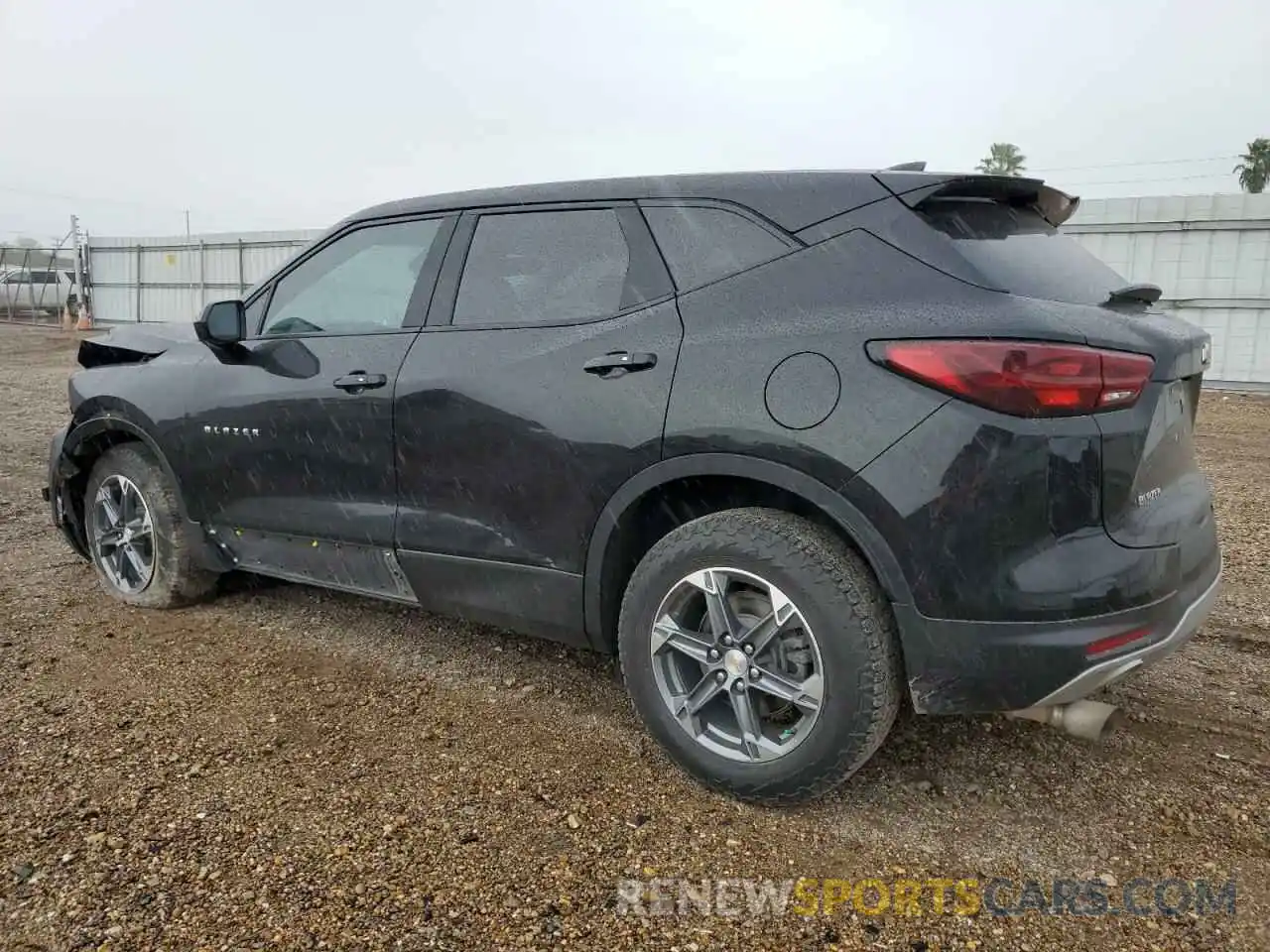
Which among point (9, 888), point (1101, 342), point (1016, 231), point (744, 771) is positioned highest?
point (1016, 231)

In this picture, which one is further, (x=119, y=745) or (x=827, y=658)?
(x=119, y=745)

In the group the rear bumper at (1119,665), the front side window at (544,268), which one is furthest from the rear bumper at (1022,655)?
the front side window at (544,268)

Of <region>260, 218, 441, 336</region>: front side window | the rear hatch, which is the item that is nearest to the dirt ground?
the rear hatch

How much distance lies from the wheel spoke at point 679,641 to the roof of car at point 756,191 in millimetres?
1181

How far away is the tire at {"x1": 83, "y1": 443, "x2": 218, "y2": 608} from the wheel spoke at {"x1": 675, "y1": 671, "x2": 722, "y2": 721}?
8.09 ft

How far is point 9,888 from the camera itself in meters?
2.24

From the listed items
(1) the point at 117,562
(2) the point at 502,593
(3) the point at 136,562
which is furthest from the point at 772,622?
(1) the point at 117,562

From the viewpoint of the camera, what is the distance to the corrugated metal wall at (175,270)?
73.4 ft

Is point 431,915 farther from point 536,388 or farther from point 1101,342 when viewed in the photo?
point 1101,342

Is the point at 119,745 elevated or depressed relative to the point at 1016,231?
depressed

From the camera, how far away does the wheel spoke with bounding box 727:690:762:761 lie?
2.56m

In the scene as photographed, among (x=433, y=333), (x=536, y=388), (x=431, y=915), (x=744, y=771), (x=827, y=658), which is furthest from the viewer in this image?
(x=433, y=333)

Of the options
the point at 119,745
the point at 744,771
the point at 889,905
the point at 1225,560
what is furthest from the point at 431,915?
the point at 1225,560

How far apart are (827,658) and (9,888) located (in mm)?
2085
